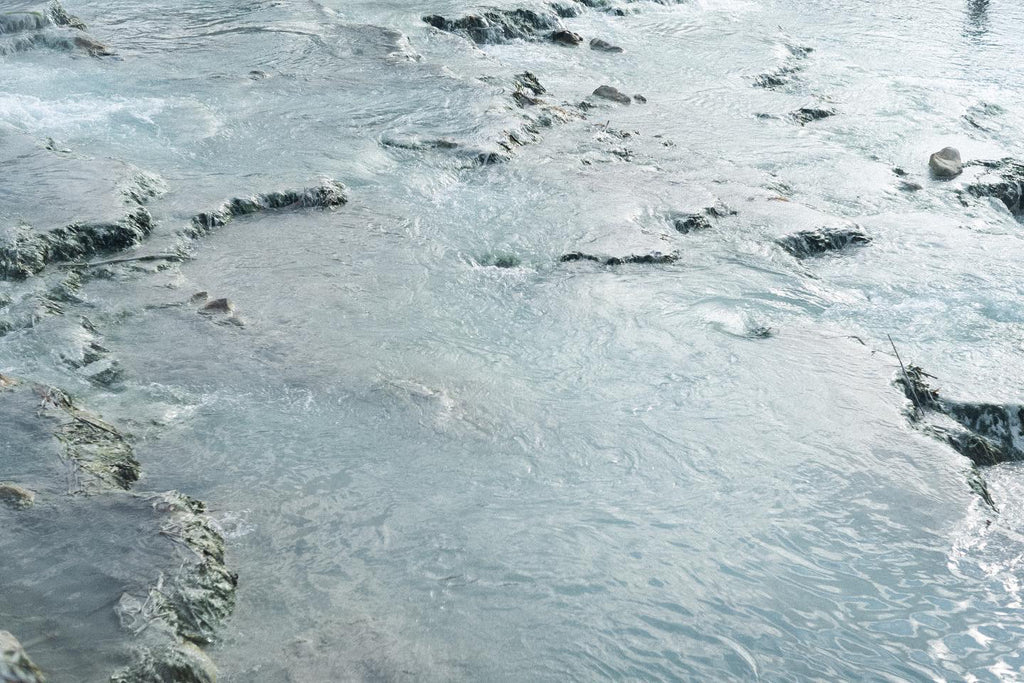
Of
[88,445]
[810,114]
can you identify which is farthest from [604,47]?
[88,445]

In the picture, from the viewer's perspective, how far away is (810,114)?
8.15 metres

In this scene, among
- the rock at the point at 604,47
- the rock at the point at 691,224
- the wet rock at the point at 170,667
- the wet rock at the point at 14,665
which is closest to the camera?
the wet rock at the point at 14,665

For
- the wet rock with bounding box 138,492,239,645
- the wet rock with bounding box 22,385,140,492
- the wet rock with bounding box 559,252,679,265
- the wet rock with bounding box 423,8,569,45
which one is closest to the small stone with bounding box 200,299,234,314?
the wet rock with bounding box 22,385,140,492

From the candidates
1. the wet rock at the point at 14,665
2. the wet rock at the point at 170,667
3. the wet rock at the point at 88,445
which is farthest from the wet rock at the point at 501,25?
the wet rock at the point at 14,665

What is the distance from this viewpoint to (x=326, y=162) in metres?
6.48

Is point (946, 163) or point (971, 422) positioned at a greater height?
point (946, 163)

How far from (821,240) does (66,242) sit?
430 cm

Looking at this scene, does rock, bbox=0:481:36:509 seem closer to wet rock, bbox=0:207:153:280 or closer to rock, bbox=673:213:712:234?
wet rock, bbox=0:207:153:280

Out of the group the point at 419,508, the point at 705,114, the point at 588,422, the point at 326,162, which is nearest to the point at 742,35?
the point at 705,114

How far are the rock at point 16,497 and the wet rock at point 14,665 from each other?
0.87 metres

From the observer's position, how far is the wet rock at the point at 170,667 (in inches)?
99.1

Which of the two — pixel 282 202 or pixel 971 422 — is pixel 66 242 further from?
pixel 971 422

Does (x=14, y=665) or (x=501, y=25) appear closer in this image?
(x=14, y=665)

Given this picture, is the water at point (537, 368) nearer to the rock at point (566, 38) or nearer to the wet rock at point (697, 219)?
the wet rock at point (697, 219)
